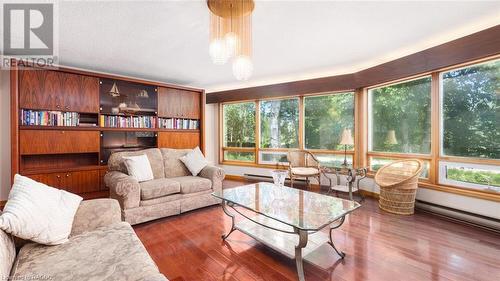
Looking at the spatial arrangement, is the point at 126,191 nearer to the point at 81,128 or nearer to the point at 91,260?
the point at 91,260

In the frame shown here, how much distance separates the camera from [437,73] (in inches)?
118

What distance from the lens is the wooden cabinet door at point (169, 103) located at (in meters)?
4.34

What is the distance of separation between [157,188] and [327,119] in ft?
11.1

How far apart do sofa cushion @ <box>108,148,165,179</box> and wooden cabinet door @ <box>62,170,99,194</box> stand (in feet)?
2.55

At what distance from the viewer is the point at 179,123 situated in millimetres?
A: 4672

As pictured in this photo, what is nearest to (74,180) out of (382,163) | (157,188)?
(157,188)

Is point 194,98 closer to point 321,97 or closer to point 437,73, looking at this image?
point 321,97

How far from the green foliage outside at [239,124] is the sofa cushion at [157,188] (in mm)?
2640

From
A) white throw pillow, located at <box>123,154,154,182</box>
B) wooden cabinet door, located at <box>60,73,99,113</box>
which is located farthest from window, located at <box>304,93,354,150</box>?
wooden cabinet door, located at <box>60,73,99,113</box>

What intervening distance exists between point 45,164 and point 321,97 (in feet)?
16.5

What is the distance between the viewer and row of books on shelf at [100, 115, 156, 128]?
12.5ft

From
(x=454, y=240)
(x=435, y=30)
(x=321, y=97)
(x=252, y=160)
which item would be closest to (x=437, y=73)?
(x=435, y=30)

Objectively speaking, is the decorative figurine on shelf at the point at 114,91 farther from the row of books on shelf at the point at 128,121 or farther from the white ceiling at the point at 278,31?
the row of books on shelf at the point at 128,121

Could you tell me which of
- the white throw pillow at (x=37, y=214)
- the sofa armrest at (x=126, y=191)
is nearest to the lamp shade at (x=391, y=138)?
the sofa armrest at (x=126, y=191)
